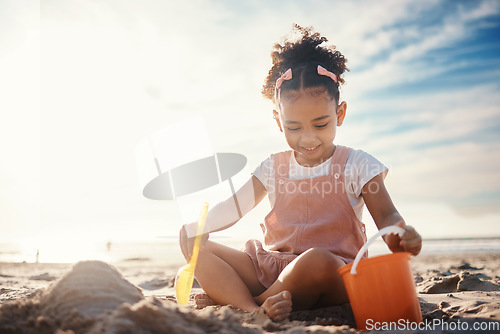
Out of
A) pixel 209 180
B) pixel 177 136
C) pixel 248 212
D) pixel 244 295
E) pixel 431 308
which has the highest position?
pixel 177 136

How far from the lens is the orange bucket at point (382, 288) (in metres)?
1.52

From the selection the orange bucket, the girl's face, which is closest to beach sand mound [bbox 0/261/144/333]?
the orange bucket

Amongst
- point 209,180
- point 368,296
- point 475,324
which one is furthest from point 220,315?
point 209,180

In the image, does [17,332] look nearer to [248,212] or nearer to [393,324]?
[393,324]

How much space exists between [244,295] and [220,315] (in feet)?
2.41

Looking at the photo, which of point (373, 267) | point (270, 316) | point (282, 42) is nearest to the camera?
point (373, 267)

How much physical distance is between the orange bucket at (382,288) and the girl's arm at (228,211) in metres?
0.90

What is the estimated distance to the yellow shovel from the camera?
1.98 meters

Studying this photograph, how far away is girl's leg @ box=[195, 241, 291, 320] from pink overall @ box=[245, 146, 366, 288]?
6cm

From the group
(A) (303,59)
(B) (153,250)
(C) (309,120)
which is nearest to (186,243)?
(C) (309,120)

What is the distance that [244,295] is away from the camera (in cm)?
205

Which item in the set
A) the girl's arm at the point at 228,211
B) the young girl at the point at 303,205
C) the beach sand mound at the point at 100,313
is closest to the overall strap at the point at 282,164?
the young girl at the point at 303,205

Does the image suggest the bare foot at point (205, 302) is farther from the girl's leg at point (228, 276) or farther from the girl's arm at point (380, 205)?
the girl's arm at point (380, 205)

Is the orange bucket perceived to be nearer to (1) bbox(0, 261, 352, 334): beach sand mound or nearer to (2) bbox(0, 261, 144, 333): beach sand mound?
(1) bbox(0, 261, 352, 334): beach sand mound
